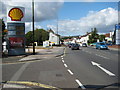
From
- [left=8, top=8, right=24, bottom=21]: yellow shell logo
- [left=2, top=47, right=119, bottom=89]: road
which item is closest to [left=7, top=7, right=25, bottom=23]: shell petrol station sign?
[left=8, top=8, right=24, bottom=21]: yellow shell logo

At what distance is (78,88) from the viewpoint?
581 cm

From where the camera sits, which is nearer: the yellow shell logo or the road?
the road

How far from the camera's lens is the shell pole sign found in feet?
63.0

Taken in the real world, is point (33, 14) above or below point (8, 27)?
above

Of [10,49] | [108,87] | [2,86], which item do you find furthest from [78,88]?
[10,49]

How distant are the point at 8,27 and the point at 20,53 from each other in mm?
3441

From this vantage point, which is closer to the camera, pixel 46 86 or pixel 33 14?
pixel 46 86

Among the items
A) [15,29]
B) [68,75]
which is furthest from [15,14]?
[68,75]

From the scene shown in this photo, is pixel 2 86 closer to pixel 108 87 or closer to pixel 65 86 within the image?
pixel 65 86

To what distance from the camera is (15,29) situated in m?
19.6

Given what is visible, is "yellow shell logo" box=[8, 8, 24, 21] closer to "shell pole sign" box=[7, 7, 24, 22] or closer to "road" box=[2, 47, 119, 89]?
"shell pole sign" box=[7, 7, 24, 22]

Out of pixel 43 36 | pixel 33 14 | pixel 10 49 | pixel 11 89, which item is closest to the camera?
pixel 11 89

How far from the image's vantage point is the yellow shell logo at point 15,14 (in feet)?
63.2

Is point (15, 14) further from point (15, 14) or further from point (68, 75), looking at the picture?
point (68, 75)
